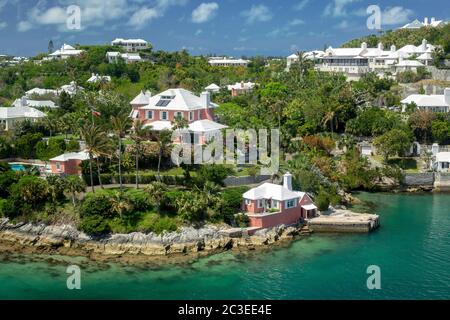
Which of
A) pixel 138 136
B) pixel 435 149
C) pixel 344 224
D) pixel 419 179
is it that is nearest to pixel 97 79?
pixel 138 136

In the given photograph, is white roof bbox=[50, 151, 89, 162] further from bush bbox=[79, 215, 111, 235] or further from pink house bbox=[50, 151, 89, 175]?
bush bbox=[79, 215, 111, 235]

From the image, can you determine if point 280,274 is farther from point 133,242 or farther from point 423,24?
point 423,24

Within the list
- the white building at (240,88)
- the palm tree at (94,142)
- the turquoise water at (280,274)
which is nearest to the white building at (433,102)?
the white building at (240,88)

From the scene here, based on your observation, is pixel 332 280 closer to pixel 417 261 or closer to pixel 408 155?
pixel 417 261

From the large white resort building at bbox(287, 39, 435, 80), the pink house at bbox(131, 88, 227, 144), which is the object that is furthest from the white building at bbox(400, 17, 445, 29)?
the pink house at bbox(131, 88, 227, 144)

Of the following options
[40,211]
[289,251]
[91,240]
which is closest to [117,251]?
[91,240]
